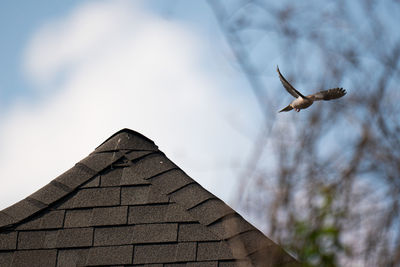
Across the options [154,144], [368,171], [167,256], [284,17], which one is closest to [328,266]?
[368,171]

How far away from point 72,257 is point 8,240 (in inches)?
17.1

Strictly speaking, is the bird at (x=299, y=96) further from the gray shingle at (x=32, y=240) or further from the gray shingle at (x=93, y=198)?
the gray shingle at (x=32, y=240)

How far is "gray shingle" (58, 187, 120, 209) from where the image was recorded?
412cm

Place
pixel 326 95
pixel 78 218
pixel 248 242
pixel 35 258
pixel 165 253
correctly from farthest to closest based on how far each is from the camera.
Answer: pixel 78 218 < pixel 35 258 < pixel 165 253 < pixel 248 242 < pixel 326 95

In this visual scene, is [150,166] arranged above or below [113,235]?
above

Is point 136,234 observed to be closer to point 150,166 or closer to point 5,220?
point 150,166

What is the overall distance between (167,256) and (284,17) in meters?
1.75

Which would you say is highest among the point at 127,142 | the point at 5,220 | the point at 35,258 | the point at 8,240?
the point at 127,142

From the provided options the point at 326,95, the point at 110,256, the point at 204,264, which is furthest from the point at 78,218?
the point at 326,95

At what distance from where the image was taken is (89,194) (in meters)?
4.18

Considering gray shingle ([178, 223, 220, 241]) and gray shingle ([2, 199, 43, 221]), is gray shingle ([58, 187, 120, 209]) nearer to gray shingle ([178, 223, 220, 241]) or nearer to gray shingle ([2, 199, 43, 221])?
gray shingle ([2, 199, 43, 221])

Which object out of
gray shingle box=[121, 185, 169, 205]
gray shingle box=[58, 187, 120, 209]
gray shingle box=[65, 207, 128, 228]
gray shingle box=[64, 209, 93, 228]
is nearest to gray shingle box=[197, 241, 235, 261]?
gray shingle box=[121, 185, 169, 205]

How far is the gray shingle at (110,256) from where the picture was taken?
3.88m

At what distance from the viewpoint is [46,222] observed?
411 cm
